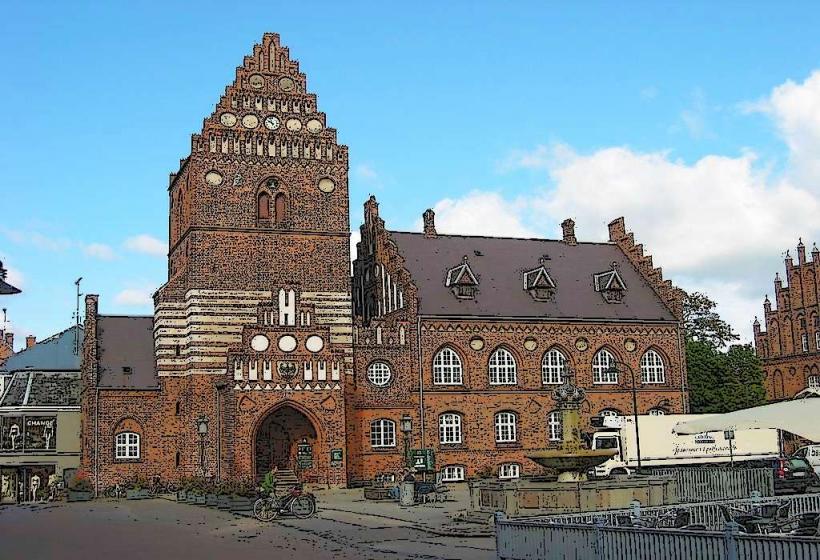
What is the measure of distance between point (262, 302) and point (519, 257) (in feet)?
50.4

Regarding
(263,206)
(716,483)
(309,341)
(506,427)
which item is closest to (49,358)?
(263,206)

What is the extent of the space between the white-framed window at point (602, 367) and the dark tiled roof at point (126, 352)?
2230 cm

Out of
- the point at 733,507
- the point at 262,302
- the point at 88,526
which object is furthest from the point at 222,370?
the point at 733,507

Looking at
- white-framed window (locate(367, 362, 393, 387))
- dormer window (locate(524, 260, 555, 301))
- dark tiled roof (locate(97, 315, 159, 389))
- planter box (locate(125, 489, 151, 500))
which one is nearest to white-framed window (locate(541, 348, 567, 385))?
dormer window (locate(524, 260, 555, 301))

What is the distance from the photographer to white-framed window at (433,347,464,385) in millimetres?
51750

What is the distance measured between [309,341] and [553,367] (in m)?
13.6

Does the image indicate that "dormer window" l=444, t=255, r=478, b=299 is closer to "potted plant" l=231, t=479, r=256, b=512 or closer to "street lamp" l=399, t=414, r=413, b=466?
"street lamp" l=399, t=414, r=413, b=466

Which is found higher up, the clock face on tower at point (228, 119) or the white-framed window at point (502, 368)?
the clock face on tower at point (228, 119)

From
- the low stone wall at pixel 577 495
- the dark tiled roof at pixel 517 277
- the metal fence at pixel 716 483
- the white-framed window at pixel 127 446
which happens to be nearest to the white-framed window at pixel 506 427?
the dark tiled roof at pixel 517 277

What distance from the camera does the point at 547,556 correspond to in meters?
17.1

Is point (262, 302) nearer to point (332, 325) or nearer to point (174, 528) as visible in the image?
point (332, 325)

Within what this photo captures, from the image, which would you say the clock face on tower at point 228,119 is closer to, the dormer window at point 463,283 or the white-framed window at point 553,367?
the dormer window at point 463,283

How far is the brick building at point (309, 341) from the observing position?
4788cm

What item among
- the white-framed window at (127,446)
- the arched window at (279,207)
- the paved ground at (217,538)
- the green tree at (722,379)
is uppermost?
the arched window at (279,207)
